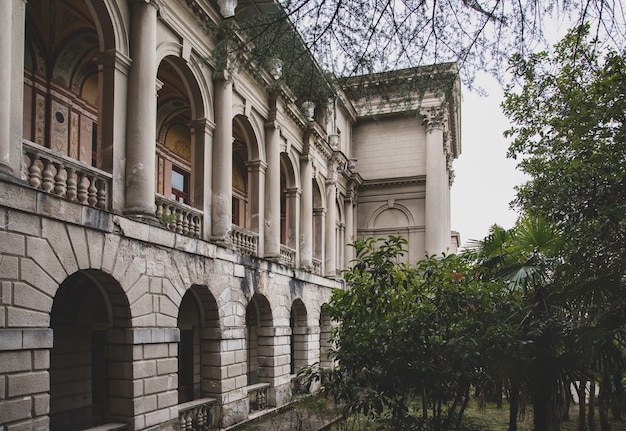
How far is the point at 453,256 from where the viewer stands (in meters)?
8.80

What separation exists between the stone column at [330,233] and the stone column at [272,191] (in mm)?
6681

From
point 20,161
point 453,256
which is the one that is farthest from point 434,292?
point 20,161

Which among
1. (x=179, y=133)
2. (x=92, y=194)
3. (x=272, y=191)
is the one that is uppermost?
(x=179, y=133)

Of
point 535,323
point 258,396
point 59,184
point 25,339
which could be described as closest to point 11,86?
point 59,184

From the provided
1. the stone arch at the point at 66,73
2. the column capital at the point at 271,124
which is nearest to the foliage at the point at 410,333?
the stone arch at the point at 66,73

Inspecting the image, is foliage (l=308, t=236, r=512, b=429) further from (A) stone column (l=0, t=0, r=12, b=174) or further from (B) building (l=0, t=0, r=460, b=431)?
(A) stone column (l=0, t=0, r=12, b=174)

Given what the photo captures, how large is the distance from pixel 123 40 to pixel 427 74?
254 inches

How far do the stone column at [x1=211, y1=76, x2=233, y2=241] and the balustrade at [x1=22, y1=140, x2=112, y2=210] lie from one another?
391cm

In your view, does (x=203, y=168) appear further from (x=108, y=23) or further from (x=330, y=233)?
(x=330, y=233)

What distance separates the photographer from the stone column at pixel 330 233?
2420 cm

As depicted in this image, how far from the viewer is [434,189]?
28797 mm

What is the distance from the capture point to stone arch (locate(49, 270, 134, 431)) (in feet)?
33.5

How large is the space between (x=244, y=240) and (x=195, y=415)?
4.98 metres

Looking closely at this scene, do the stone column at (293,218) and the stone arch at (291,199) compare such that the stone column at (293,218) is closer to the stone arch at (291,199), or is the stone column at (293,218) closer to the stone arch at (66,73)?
the stone arch at (291,199)
